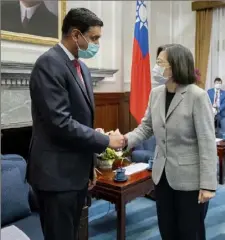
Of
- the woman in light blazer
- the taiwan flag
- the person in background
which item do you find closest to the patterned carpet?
the woman in light blazer

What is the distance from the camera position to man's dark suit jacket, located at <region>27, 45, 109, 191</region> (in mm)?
1262

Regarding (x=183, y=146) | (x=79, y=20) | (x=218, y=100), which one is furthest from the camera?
(x=218, y=100)

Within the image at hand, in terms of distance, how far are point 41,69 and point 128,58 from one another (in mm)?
3768

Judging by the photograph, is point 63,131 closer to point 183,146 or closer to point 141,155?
point 183,146

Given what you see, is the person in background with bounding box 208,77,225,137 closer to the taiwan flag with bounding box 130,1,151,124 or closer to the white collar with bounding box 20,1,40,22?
the taiwan flag with bounding box 130,1,151,124

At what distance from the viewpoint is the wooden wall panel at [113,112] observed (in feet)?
14.6

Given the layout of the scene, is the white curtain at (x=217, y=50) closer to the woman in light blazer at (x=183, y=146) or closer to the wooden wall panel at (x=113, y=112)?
the wooden wall panel at (x=113, y=112)

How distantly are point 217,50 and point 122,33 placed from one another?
194 centimetres

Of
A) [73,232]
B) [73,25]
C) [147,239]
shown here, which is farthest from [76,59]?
[147,239]

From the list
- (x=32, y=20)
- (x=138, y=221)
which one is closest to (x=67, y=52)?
(x=138, y=221)

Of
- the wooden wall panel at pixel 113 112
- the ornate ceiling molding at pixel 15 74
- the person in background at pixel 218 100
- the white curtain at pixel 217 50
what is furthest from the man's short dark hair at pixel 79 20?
the white curtain at pixel 217 50

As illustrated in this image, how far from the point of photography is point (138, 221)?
9.81 ft

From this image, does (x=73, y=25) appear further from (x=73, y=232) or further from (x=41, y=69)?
(x=73, y=232)

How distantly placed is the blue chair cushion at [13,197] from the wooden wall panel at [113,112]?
7.69ft
